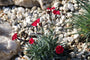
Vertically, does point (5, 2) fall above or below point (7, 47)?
above

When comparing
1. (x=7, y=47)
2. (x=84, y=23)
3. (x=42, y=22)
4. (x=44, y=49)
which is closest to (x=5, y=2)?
(x=42, y=22)

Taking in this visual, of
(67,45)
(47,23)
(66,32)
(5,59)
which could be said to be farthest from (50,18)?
(5,59)

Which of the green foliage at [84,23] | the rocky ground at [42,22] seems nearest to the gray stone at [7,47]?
the rocky ground at [42,22]

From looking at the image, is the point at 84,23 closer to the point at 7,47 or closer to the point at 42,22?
the point at 42,22

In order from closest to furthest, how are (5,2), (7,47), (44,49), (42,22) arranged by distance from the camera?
(44,49), (7,47), (42,22), (5,2)

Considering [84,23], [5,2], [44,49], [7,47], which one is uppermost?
[5,2]

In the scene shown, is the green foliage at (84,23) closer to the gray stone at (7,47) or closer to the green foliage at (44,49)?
the green foliage at (44,49)

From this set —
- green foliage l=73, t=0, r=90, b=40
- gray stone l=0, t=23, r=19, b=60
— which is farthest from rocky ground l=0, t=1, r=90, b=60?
green foliage l=73, t=0, r=90, b=40

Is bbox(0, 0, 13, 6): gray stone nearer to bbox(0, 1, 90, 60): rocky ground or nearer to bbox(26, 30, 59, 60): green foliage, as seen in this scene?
bbox(0, 1, 90, 60): rocky ground

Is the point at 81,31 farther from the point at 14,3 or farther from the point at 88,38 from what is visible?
the point at 14,3

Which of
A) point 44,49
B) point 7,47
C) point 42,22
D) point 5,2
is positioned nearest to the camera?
point 44,49
